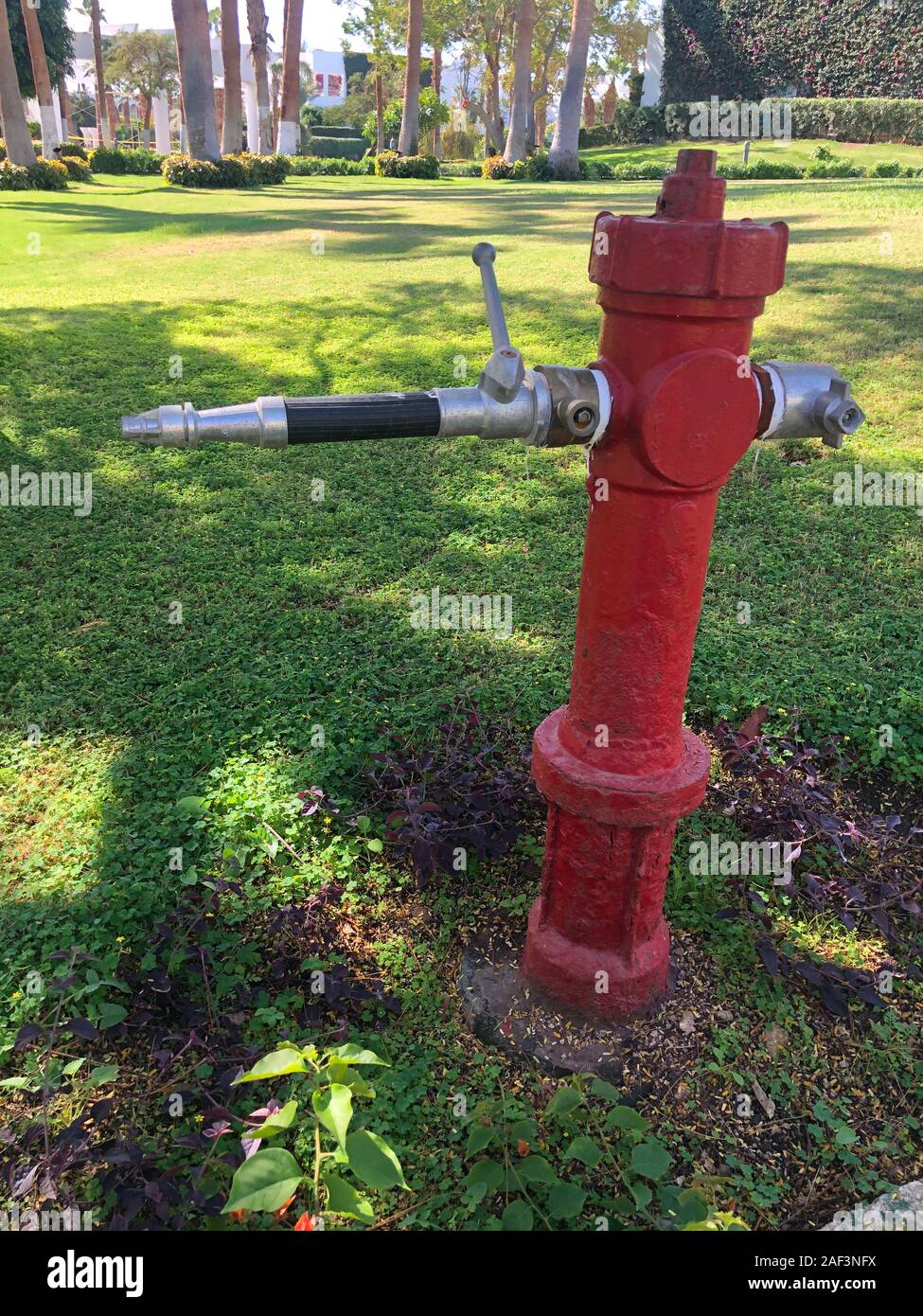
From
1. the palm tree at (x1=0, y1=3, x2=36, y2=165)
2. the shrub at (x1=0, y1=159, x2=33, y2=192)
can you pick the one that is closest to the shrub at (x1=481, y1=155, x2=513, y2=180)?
the palm tree at (x1=0, y1=3, x2=36, y2=165)

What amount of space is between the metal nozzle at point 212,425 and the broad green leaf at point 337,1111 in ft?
3.41

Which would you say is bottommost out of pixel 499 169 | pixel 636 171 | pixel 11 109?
pixel 636 171

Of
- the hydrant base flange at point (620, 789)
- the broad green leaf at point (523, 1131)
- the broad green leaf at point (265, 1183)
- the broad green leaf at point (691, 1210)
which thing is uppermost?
the hydrant base flange at point (620, 789)

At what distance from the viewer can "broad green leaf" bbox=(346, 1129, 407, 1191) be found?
1464 millimetres

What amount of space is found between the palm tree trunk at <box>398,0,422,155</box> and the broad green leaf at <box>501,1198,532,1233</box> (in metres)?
28.5

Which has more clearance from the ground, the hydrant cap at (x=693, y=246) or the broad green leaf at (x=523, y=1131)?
the hydrant cap at (x=693, y=246)

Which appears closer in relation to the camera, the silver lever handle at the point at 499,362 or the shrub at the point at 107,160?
the silver lever handle at the point at 499,362

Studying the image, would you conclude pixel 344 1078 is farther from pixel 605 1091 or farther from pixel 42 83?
pixel 42 83

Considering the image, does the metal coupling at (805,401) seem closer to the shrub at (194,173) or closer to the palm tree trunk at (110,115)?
the shrub at (194,173)

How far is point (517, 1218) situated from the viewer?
5.31 ft

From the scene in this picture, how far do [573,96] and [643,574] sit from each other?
22.2m

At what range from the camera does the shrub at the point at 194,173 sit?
68.2 ft

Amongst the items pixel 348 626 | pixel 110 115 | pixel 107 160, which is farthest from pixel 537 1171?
pixel 110 115

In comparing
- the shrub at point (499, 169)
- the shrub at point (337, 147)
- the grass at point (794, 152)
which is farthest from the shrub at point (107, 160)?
the shrub at point (337, 147)
